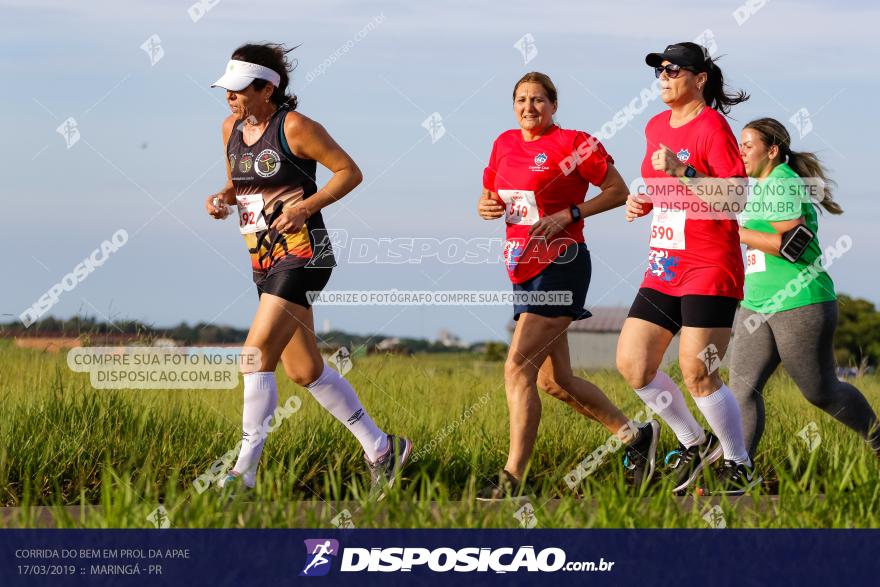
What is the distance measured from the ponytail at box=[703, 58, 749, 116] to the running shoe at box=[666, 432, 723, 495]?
1855 millimetres

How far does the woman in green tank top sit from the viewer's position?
6605mm

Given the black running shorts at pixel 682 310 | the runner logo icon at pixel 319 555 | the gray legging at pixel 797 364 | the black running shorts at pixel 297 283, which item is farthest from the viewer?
the gray legging at pixel 797 364

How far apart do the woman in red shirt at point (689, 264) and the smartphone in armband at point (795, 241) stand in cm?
56

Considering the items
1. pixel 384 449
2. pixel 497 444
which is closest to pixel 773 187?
pixel 497 444

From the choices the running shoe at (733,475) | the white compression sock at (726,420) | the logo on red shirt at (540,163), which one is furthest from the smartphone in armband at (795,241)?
the logo on red shirt at (540,163)

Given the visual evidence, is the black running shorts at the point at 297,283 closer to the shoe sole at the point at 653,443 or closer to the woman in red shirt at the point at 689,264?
the woman in red shirt at the point at 689,264

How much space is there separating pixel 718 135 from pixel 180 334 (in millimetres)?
4130

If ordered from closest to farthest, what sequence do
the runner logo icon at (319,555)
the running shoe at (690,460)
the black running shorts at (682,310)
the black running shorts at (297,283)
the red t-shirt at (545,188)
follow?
1. the runner logo icon at (319,555)
2. the black running shorts at (297,283)
3. the black running shorts at (682,310)
4. the red t-shirt at (545,188)
5. the running shoe at (690,460)

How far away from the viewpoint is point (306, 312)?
603 centimetres

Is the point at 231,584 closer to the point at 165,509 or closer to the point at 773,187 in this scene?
the point at 165,509

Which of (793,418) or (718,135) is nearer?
(718,135)

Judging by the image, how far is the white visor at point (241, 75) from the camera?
606 centimetres

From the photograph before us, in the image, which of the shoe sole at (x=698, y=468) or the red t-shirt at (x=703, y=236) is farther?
the shoe sole at (x=698, y=468)

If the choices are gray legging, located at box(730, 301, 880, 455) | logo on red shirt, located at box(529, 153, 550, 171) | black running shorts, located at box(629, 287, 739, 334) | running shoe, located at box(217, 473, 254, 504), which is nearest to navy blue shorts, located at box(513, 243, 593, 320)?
black running shorts, located at box(629, 287, 739, 334)
